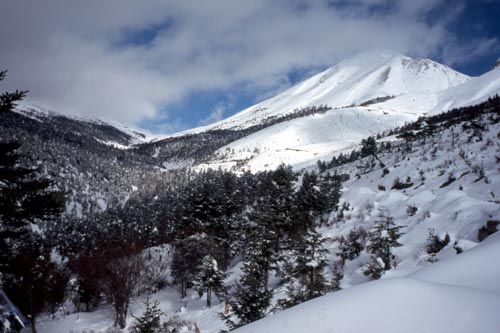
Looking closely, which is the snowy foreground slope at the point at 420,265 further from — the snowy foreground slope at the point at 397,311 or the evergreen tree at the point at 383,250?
the evergreen tree at the point at 383,250

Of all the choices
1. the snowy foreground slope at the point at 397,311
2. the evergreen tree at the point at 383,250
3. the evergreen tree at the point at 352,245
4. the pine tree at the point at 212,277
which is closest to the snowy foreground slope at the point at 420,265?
the snowy foreground slope at the point at 397,311

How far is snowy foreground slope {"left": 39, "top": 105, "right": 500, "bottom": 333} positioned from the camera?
4.00m

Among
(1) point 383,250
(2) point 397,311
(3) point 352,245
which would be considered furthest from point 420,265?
(2) point 397,311

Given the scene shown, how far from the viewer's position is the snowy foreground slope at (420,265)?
4.00m

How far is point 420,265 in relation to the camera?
454 inches

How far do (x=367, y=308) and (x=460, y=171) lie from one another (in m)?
19.7

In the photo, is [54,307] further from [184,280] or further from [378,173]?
[378,173]

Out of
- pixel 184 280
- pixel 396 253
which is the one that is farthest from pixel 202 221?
pixel 396 253

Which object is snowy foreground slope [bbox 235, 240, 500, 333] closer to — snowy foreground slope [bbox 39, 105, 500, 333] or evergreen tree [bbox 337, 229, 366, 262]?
snowy foreground slope [bbox 39, 105, 500, 333]

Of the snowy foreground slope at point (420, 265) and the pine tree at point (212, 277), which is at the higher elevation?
the snowy foreground slope at point (420, 265)

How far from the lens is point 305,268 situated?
571 inches

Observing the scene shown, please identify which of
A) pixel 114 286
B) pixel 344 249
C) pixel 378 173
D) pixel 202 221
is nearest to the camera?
pixel 344 249

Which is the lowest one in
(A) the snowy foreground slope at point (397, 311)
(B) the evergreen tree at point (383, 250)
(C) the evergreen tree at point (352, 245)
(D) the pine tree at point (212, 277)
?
(D) the pine tree at point (212, 277)

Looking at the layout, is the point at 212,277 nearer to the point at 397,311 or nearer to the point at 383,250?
the point at 383,250
